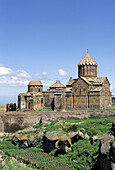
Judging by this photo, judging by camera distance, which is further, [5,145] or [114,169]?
[5,145]

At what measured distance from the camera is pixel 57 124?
37.4 meters

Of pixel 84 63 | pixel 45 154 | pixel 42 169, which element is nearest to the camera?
pixel 42 169

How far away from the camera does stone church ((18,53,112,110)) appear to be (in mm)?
42812

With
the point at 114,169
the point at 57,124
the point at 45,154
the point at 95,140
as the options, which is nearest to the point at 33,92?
the point at 57,124

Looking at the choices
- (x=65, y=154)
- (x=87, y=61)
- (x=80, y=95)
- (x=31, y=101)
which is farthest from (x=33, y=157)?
(x=87, y=61)

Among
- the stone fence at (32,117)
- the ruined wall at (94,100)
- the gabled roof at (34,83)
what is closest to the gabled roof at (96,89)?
the ruined wall at (94,100)

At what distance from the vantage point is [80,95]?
44.0 meters

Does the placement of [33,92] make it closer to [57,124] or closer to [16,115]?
[16,115]

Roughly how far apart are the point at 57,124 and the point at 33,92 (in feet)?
53.7

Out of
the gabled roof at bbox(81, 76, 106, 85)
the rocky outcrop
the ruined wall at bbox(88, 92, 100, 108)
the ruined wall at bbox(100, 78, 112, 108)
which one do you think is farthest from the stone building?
the rocky outcrop

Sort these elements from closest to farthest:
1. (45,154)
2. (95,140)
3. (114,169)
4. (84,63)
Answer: (114,169) < (95,140) < (45,154) < (84,63)

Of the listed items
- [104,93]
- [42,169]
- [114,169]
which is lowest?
[42,169]

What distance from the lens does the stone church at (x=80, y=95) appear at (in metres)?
42.8

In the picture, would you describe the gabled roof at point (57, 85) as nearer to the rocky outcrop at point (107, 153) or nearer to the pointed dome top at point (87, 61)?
the pointed dome top at point (87, 61)
